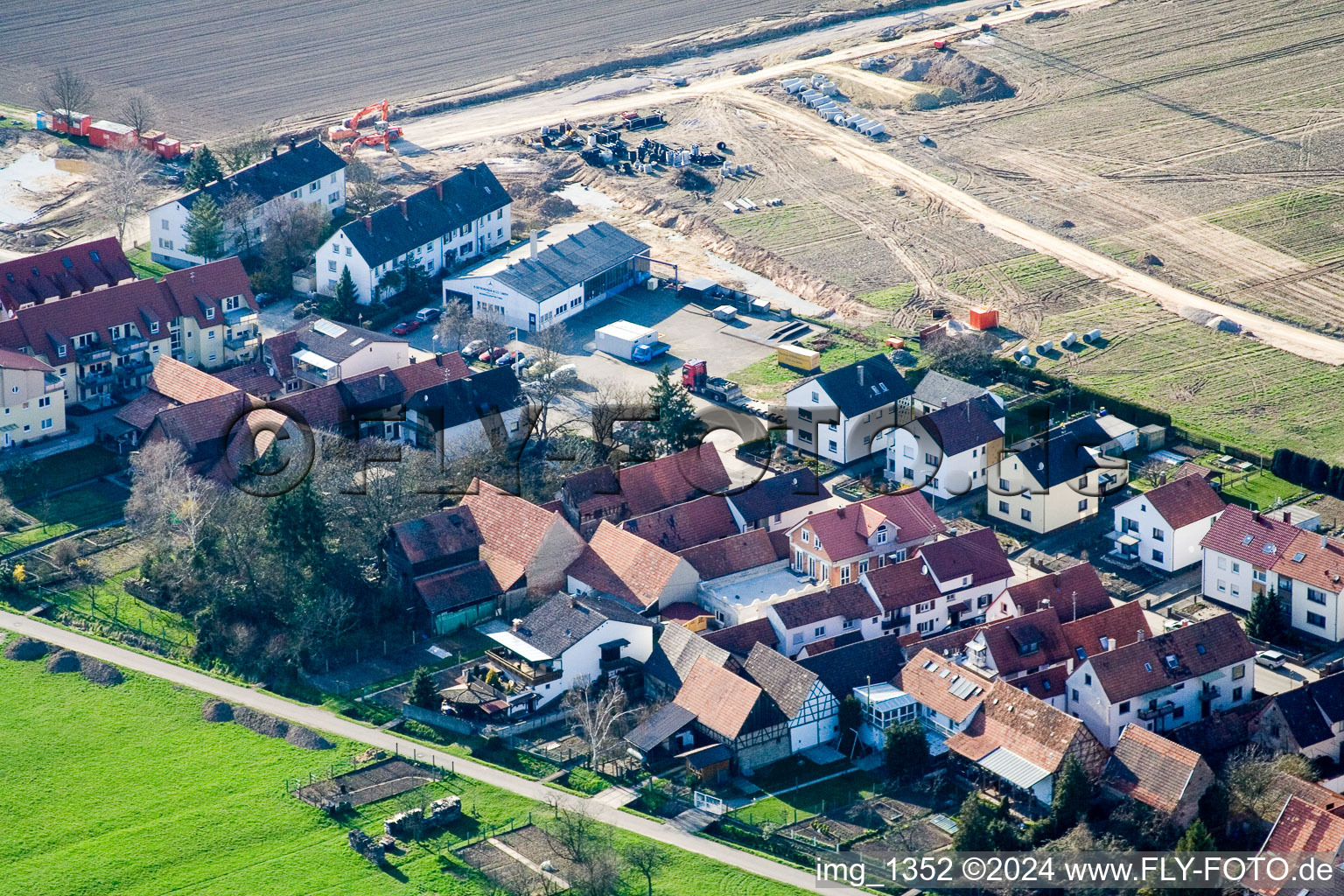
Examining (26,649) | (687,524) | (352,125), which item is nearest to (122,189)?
(352,125)

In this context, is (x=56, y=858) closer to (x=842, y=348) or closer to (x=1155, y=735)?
(x=1155, y=735)

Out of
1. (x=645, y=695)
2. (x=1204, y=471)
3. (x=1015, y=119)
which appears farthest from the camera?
(x=1015, y=119)

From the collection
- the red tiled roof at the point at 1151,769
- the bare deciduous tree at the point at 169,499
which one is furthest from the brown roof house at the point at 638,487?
the red tiled roof at the point at 1151,769

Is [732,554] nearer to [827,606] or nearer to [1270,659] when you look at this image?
[827,606]

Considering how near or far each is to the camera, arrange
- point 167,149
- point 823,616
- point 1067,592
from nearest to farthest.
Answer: point 823,616
point 1067,592
point 167,149

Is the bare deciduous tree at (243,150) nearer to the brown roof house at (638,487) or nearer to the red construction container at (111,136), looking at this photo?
the red construction container at (111,136)

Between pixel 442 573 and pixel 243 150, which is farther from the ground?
pixel 243 150

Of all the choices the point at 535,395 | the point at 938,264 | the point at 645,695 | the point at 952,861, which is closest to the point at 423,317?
the point at 535,395
